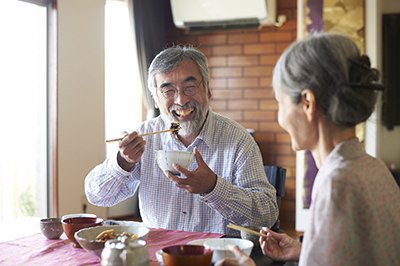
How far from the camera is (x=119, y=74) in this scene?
4.36 meters

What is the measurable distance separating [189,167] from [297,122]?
0.96 meters

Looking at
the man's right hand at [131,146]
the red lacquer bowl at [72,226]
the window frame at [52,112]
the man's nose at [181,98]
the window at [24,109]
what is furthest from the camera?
the window frame at [52,112]

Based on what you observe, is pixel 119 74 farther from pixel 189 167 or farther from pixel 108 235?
pixel 108 235

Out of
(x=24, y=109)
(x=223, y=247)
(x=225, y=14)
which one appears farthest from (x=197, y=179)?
(x=225, y=14)

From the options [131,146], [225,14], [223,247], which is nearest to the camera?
[223,247]

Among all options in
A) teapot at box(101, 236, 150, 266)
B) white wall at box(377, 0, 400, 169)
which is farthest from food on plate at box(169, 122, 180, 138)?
white wall at box(377, 0, 400, 169)

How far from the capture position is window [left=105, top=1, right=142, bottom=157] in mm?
4223

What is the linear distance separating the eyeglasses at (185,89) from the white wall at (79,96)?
5.90ft

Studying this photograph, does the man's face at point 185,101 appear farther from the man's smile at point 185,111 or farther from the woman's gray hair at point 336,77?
the woman's gray hair at point 336,77

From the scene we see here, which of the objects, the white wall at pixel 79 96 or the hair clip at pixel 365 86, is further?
the white wall at pixel 79 96

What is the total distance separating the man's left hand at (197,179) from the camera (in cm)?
136

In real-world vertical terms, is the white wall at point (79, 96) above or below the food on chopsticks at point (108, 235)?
above

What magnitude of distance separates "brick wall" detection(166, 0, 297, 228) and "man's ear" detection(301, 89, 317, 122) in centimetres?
340

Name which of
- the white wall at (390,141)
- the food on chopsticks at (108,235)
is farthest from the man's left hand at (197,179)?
the white wall at (390,141)
